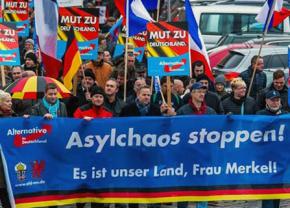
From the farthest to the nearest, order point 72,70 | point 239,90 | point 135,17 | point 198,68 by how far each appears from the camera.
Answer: point 198,68, point 135,17, point 72,70, point 239,90

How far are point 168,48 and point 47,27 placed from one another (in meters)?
2.24

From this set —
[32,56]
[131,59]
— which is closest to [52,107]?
[131,59]

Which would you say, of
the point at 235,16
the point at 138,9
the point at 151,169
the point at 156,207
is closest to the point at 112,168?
the point at 151,169

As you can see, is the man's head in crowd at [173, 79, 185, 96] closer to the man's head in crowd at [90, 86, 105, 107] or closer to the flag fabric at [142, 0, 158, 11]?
the flag fabric at [142, 0, 158, 11]

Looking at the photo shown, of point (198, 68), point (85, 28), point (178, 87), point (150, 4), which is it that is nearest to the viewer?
point (178, 87)

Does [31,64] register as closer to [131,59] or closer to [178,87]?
[131,59]

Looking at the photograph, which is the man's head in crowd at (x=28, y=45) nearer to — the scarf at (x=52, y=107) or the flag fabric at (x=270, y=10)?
the flag fabric at (x=270, y=10)

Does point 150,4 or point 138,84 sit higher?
point 150,4

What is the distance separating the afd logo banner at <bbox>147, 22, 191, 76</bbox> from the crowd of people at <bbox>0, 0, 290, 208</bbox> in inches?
9.3

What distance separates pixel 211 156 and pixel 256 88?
5942 mm

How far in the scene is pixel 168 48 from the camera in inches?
600

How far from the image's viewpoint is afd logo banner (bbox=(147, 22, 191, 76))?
50.0 feet

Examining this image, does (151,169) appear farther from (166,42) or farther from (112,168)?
(166,42)

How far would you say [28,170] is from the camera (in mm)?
13586
